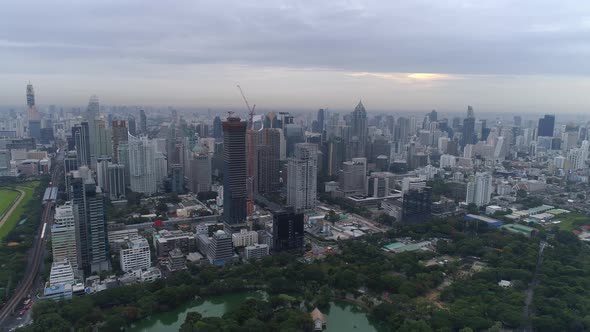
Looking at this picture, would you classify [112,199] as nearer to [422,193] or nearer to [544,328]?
[422,193]

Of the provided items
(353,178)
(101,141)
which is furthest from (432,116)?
(101,141)

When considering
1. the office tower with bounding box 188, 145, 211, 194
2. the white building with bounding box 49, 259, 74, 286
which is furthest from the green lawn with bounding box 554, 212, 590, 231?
the white building with bounding box 49, 259, 74, 286

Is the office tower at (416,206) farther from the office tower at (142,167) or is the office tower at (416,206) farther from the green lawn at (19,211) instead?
the green lawn at (19,211)

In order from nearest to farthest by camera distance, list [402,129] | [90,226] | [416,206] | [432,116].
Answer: [90,226], [416,206], [402,129], [432,116]

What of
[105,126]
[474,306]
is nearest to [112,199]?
[105,126]

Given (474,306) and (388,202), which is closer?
(474,306)

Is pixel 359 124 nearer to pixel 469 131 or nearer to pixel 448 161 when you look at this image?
pixel 448 161
